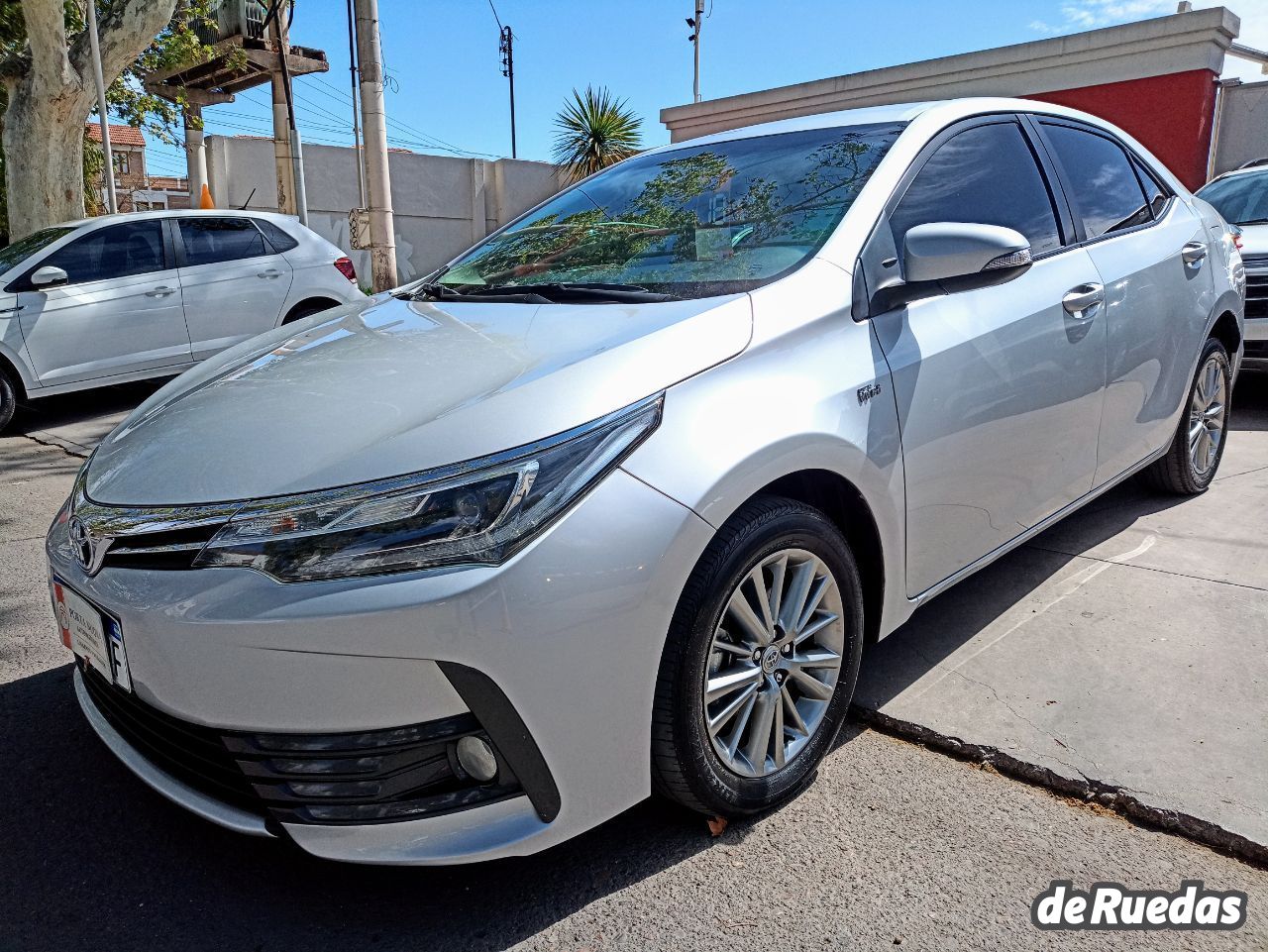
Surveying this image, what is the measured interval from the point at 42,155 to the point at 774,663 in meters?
11.4

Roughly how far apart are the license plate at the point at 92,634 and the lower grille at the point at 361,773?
9.3 inches

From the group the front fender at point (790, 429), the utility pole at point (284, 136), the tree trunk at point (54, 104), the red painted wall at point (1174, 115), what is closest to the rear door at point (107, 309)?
the tree trunk at point (54, 104)

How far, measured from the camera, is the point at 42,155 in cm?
1056

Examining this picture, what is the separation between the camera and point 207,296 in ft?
25.5

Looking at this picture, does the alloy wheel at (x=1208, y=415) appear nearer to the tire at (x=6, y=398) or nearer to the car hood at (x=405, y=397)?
the car hood at (x=405, y=397)

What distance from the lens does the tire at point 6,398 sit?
22.9 ft

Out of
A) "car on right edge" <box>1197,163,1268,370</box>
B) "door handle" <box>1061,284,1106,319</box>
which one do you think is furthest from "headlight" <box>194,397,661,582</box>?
"car on right edge" <box>1197,163,1268,370</box>

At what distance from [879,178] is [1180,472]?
260 centimetres

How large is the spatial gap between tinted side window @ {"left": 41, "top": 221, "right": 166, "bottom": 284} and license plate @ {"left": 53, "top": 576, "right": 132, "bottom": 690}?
5954 millimetres

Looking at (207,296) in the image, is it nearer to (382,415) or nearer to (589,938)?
(382,415)

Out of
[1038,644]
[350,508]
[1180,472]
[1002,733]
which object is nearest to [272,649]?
[350,508]

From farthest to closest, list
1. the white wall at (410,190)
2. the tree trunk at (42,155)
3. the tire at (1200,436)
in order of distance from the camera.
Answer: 1. the white wall at (410,190)
2. the tree trunk at (42,155)
3. the tire at (1200,436)

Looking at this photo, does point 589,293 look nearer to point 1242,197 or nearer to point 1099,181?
point 1099,181

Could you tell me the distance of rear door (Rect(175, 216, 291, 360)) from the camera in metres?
7.73
